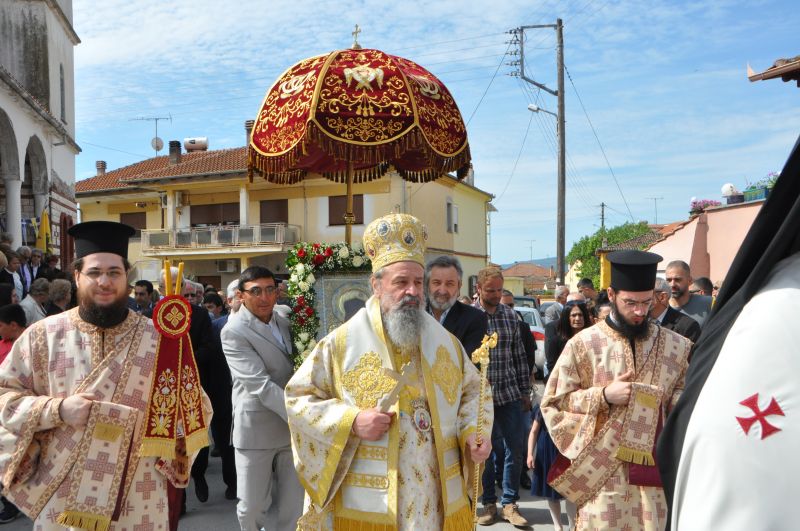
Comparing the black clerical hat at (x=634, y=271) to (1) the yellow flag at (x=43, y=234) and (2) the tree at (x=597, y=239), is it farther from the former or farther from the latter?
(2) the tree at (x=597, y=239)

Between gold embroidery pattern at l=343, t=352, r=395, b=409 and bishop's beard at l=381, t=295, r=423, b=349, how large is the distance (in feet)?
0.50

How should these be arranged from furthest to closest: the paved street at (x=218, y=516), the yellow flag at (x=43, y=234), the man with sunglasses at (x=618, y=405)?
the yellow flag at (x=43, y=234), the paved street at (x=218, y=516), the man with sunglasses at (x=618, y=405)

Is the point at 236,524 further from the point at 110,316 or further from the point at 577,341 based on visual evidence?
the point at 577,341

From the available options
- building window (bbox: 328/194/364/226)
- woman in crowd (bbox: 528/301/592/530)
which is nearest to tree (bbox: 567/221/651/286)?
building window (bbox: 328/194/364/226)

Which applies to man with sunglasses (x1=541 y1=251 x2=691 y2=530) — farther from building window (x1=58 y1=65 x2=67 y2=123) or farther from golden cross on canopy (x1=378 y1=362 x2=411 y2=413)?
building window (x1=58 y1=65 x2=67 y2=123)

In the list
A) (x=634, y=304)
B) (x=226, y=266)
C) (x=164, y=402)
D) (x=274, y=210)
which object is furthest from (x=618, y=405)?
(x=226, y=266)

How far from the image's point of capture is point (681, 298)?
6.92m

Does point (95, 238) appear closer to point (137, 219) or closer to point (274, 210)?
point (274, 210)

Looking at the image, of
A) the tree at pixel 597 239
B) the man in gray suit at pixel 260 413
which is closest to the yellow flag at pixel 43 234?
the man in gray suit at pixel 260 413

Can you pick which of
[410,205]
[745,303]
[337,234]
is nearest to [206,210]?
[337,234]

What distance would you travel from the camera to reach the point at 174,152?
35031mm

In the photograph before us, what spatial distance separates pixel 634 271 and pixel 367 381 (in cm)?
177

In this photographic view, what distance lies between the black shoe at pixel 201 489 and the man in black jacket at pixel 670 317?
4649 mm

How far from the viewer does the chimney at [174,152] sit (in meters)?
34.9
